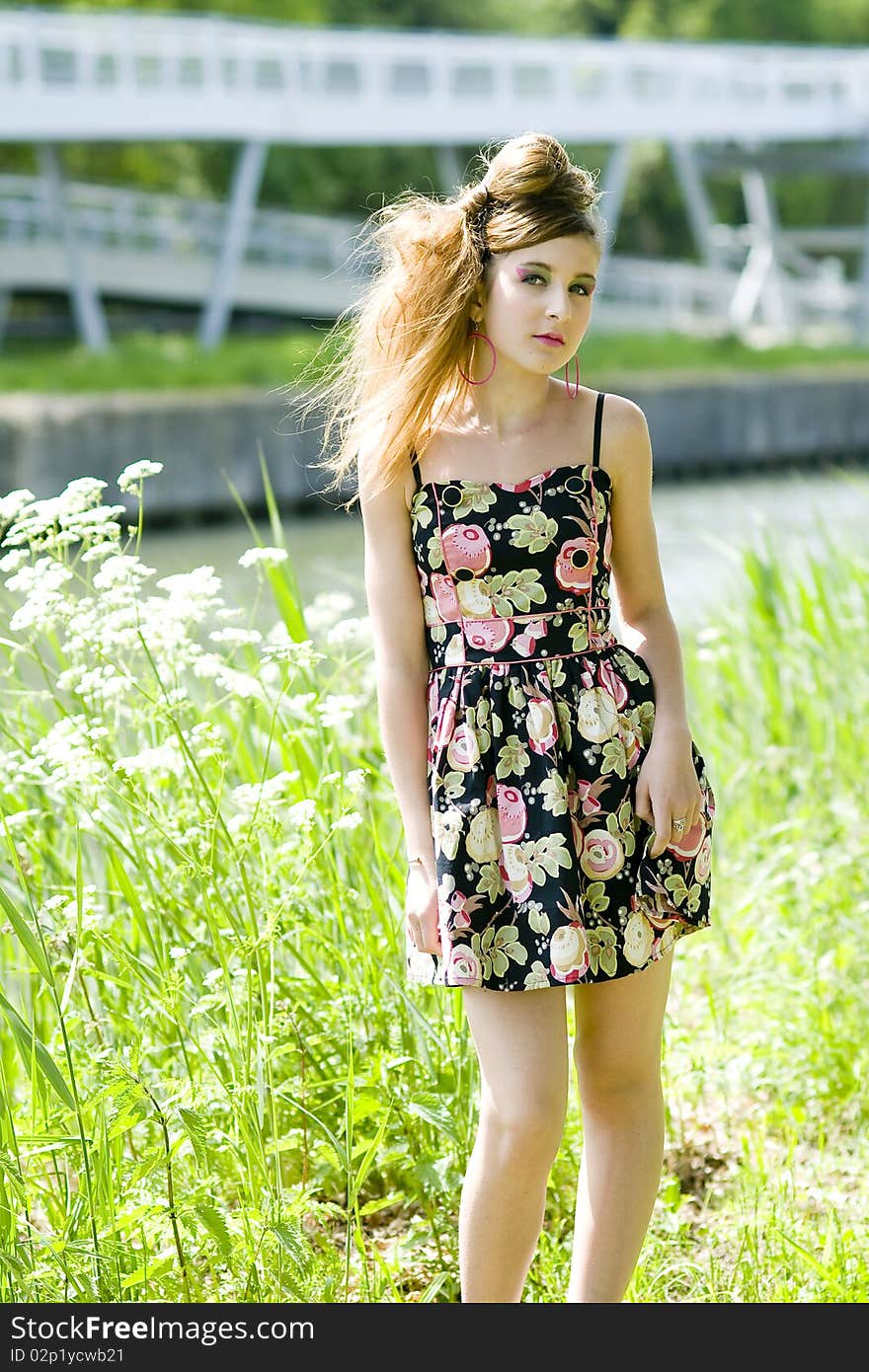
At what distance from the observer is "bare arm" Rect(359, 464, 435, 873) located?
2.07 m

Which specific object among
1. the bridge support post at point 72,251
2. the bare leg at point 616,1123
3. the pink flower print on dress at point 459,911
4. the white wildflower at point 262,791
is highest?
the bridge support post at point 72,251

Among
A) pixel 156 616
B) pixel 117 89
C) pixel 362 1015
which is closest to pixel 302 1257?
pixel 362 1015

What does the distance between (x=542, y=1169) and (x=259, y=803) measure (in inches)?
24.9

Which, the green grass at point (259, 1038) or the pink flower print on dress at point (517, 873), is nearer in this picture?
the pink flower print on dress at point (517, 873)

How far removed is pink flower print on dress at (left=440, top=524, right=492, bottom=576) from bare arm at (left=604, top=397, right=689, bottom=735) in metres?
0.22

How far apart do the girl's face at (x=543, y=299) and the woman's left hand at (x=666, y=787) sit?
19.9 inches

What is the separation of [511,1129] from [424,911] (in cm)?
28

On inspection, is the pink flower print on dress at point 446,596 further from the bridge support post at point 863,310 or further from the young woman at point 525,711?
the bridge support post at point 863,310

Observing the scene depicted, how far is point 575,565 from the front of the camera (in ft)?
6.92

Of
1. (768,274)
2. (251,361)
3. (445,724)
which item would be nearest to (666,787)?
A: (445,724)

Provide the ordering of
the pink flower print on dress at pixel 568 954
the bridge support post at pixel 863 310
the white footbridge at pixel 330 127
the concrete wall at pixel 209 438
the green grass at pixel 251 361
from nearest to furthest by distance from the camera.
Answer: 1. the pink flower print on dress at pixel 568 954
2. the concrete wall at pixel 209 438
3. the green grass at pixel 251 361
4. the white footbridge at pixel 330 127
5. the bridge support post at pixel 863 310

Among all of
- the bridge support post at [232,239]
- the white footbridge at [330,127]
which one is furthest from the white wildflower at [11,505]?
the bridge support post at [232,239]

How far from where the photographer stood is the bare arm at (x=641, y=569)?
214 cm

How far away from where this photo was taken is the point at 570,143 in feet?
92.7
